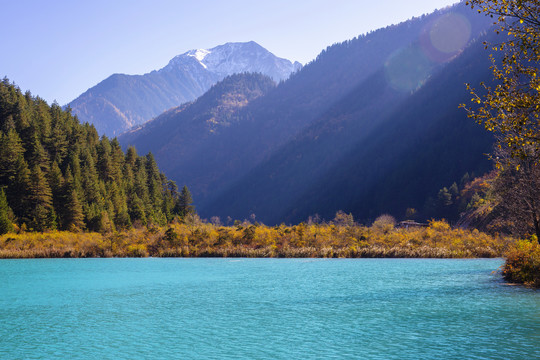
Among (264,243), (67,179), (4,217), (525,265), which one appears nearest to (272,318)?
(525,265)

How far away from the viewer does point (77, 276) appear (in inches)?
1704

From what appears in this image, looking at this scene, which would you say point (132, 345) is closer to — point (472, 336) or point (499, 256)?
point (472, 336)

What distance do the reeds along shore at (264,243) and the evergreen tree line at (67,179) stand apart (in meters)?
7.92

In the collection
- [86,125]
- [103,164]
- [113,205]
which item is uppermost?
[86,125]

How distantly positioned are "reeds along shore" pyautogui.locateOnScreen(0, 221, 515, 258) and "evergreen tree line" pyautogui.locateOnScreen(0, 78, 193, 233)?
7.92 m

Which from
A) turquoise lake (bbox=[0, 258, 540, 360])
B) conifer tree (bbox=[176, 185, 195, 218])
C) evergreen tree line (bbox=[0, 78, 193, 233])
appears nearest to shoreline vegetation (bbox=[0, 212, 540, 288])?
evergreen tree line (bbox=[0, 78, 193, 233])

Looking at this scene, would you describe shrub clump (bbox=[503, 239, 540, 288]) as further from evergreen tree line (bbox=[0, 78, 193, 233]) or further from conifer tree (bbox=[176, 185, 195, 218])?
conifer tree (bbox=[176, 185, 195, 218])

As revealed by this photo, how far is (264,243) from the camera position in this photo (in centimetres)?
7381

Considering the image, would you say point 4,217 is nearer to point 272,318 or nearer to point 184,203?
point 184,203

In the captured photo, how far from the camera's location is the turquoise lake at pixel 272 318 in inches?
672

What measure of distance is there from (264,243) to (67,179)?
4127 centimetres

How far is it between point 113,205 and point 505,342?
305ft

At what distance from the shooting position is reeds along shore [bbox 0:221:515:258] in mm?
65438

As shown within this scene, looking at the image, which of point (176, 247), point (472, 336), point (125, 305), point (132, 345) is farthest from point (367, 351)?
point (176, 247)
